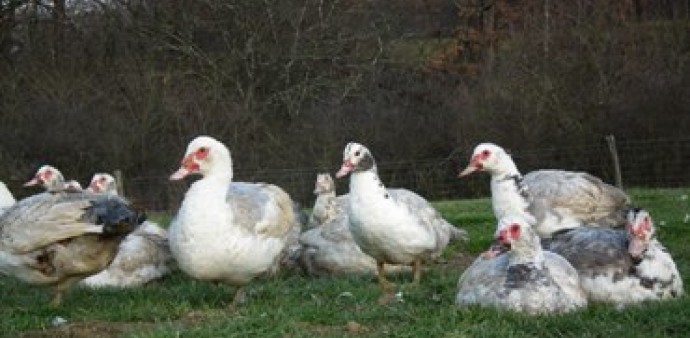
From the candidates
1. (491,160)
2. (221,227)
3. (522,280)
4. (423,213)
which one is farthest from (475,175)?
(522,280)

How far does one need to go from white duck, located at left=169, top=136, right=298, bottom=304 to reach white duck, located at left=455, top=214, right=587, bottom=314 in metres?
1.46

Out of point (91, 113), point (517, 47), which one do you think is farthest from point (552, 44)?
point (91, 113)

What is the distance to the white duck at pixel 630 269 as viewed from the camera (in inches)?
282

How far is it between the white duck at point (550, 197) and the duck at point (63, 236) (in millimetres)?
3675

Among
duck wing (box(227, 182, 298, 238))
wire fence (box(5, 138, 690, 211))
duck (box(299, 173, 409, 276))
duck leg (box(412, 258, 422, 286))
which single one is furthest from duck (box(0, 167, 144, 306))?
wire fence (box(5, 138, 690, 211))

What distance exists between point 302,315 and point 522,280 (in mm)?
1430

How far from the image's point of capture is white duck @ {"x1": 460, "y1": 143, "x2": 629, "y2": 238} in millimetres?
9562

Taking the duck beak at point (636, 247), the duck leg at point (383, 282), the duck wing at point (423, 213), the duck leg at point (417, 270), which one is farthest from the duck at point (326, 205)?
the duck beak at point (636, 247)

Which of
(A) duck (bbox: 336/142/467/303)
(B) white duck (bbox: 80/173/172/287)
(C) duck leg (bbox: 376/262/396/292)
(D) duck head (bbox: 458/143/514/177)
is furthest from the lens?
(D) duck head (bbox: 458/143/514/177)

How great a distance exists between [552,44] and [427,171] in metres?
4.50

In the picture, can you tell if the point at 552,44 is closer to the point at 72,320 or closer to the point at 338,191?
the point at 338,191

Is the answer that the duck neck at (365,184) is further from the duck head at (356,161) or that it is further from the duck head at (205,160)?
the duck head at (205,160)

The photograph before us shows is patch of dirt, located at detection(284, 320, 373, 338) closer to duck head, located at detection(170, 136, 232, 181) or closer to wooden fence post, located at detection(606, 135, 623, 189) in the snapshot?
duck head, located at detection(170, 136, 232, 181)

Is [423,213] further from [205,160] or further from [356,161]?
[205,160]
